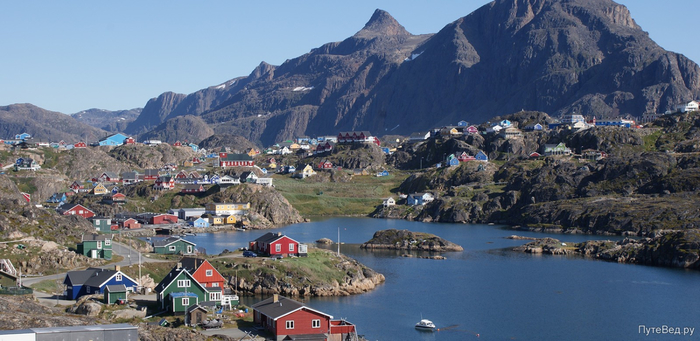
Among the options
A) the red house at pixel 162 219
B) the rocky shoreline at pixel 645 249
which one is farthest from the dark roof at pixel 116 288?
the red house at pixel 162 219

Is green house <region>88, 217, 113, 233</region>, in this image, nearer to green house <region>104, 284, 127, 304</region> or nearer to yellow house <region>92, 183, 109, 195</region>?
yellow house <region>92, 183, 109, 195</region>

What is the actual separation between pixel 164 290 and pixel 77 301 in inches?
193

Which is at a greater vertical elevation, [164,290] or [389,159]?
[389,159]

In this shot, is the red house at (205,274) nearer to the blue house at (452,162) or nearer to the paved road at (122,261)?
the paved road at (122,261)

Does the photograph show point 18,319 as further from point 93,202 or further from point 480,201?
point 480,201

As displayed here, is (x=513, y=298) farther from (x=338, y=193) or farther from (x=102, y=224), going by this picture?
(x=338, y=193)

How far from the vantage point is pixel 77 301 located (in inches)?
1604

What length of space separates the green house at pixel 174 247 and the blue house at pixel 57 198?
162 ft

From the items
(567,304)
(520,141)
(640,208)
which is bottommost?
(567,304)

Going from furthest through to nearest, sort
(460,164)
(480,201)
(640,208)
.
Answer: (460,164)
(480,201)
(640,208)

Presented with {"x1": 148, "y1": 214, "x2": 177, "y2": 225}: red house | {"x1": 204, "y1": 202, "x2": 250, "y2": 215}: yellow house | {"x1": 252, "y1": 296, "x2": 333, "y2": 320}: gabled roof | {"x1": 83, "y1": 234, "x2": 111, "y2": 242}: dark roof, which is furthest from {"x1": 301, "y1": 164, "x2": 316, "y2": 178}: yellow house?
{"x1": 252, "y1": 296, "x2": 333, "y2": 320}: gabled roof

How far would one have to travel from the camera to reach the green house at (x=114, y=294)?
40.2 meters

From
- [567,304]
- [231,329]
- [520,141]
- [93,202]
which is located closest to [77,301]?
[231,329]

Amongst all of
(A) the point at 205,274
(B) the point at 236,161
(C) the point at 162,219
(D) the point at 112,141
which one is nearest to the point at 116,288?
(A) the point at 205,274
